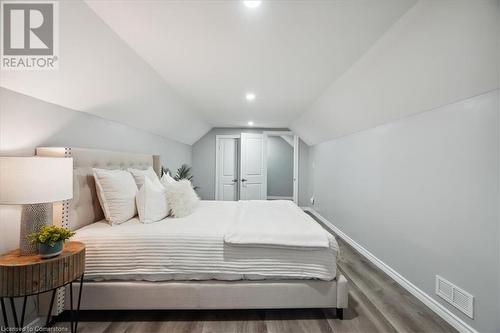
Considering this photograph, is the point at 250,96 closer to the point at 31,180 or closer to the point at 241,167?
the point at 241,167

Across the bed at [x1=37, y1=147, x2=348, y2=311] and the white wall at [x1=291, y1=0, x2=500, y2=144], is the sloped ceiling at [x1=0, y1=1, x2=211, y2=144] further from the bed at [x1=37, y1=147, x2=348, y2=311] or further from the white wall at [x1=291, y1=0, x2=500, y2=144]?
the white wall at [x1=291, y1=0, x2=500, y2=144]

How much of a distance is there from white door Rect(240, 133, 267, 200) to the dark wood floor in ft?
13.3

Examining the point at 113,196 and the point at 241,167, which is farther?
the point at 241,167

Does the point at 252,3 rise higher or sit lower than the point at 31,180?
higher

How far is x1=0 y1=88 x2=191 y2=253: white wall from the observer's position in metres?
1.48

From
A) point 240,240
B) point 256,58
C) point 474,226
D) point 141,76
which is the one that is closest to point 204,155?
point 141,76

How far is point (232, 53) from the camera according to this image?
215 cm

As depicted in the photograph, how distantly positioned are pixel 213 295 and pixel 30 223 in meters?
1.33

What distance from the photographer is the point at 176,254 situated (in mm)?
1787

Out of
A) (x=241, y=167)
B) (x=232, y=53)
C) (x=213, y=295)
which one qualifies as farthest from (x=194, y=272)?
(x=241, y=167)

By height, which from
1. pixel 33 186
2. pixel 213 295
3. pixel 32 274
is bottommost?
pixel 213 295

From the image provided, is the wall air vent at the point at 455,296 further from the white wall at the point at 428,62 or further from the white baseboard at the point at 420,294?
the white wall at the point at 428,62

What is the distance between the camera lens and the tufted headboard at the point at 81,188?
177 centimetres

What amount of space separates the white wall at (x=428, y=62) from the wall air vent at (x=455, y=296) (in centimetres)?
145
